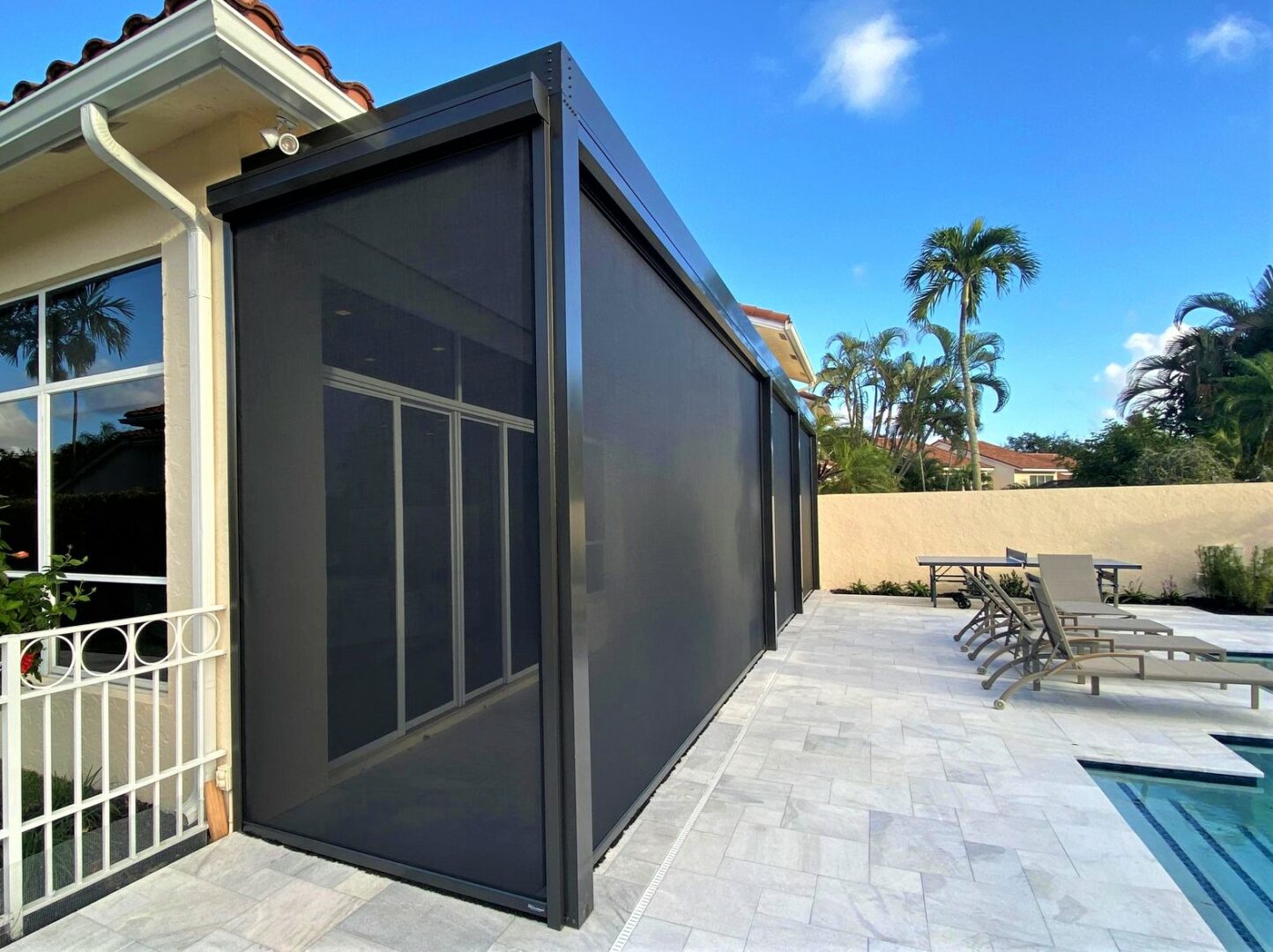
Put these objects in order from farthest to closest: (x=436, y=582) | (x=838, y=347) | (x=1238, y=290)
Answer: (x=838, y=347) → (x=1238, y=290) → (x=436, y=582)

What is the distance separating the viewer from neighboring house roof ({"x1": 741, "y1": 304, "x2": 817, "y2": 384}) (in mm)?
8398

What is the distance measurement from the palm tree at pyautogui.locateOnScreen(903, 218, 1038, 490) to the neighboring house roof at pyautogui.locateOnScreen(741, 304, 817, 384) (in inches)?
274

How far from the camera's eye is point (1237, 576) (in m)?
→ 9.23

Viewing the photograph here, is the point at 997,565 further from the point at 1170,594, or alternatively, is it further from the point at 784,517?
the point at 1170,594

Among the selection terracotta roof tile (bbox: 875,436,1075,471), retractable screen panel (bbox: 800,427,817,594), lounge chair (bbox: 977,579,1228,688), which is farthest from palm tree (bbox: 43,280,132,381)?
terracotta roof tile (bbox: 875,436,1075,471)

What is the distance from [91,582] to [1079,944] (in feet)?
16.1

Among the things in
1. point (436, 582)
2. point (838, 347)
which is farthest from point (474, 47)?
point (838, 347)

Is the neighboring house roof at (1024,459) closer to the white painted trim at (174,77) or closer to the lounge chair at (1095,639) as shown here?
the lounge chair at (1095,639)

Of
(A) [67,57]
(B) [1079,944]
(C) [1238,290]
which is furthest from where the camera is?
(C) [1238,290]

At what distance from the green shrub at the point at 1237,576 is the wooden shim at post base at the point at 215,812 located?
40.7ft

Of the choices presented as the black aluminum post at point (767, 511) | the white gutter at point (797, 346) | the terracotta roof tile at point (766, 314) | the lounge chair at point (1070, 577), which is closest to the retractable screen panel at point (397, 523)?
the black aluminum post at point (767, 511)

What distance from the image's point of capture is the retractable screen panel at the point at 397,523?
2256 millimetres

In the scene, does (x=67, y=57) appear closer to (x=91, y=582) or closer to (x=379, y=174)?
(x=379, y=174)

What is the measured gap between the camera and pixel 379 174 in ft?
8.30
